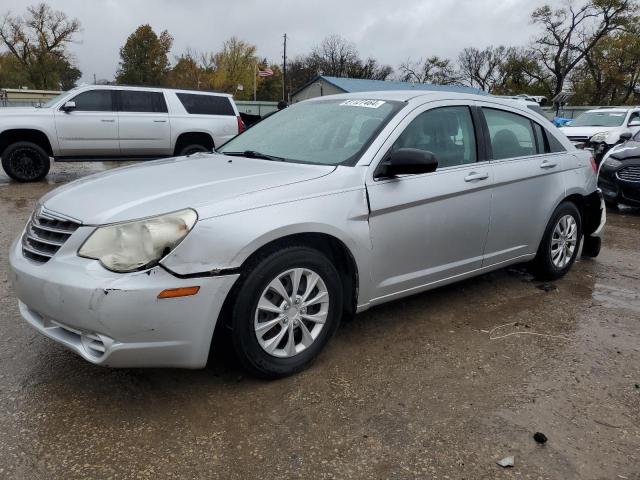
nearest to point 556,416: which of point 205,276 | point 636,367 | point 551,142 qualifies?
point 636,367

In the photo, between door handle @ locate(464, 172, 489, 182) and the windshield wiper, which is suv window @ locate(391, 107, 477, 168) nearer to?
door handle @ locate(464, 172, 489, 182)

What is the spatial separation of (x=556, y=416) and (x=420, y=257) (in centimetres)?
120

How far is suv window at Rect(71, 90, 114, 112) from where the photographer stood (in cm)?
990

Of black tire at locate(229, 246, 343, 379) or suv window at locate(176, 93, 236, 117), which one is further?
suv window at locate(176, 93, 236, 117)

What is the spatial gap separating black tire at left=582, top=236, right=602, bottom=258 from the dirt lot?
1.56 metres

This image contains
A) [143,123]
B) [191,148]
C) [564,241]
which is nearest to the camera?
[564,241]

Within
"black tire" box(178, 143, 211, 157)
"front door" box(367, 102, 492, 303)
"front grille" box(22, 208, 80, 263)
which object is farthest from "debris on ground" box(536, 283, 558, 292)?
"black tire" box(178, 143, 211, 157)

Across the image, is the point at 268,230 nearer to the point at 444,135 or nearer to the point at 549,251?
the point at 444,135

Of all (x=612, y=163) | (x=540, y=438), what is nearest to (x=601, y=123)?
(x=612, y=163)

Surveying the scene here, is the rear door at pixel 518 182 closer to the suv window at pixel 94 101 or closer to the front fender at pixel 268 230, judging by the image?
the front fender at pixel 268 230

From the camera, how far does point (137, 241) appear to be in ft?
7.93

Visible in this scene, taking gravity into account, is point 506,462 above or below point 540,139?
below

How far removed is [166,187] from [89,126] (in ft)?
26.9

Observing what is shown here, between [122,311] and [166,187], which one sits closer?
[122,311]
